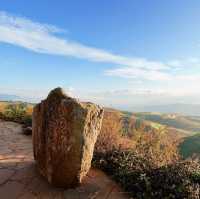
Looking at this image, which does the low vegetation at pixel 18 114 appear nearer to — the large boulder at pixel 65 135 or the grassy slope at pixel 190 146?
the large boulder at pixel 65 135

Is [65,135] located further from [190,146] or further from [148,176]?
[190,146]

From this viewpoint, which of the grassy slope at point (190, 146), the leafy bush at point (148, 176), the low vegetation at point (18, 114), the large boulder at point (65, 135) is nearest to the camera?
the large boulder at point (65, 135)

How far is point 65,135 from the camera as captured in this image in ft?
14.0

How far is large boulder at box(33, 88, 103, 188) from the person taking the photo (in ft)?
14.0

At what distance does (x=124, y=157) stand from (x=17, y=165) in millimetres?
2402

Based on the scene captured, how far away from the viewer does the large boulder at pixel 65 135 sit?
4.27 m

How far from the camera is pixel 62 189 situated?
15.2 feet

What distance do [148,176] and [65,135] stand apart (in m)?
1.88

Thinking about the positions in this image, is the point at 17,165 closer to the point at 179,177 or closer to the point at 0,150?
the point at 0,150

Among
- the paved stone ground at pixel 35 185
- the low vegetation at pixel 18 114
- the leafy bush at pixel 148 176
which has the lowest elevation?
the paved stone ground at pixel 35 185

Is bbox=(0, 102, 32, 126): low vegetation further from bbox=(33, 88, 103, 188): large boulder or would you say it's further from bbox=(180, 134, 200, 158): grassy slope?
bbox=(180, 134, 200, 158): grassy slope

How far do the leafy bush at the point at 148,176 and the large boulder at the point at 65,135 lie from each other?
87 cm

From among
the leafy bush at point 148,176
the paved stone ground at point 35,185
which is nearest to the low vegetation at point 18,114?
the paved stone ground at point 35,185

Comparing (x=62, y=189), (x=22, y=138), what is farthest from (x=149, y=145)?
(x=62, y=189)
